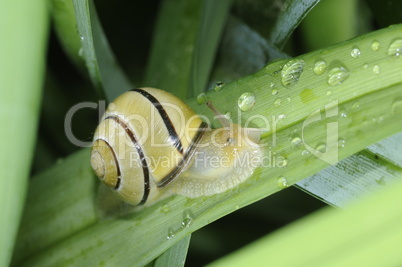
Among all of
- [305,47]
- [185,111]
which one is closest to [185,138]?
[185,111]

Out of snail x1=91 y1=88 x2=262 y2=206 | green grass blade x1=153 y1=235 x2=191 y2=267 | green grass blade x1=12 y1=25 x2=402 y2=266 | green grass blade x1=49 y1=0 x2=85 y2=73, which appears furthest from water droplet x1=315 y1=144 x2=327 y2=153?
green grass blade x1=49 y1=0 x2=85 y2=73

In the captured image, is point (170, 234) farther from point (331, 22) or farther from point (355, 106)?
point (331, 22)

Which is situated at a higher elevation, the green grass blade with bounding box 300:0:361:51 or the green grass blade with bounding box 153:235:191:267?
the green grass blade with bounding box 300:0:361:51

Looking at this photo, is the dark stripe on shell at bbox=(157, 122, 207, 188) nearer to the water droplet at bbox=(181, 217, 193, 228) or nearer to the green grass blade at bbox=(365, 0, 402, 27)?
the water droplet at bbox=(181, 217, 193, 228)

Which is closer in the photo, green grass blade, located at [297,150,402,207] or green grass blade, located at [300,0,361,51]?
green grass blade, located at [297,150,402,207]

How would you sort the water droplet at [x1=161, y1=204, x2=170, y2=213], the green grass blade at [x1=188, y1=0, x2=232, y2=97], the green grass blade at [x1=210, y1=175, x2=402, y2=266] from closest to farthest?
the green grass blade at [x1=210, y1=175, x2=402, y2=266], the water droplet at [x1=161, y1=204, x2=170, y2=213], the green grass blade at [x1=188, y1=0, x2=232, y2=97]

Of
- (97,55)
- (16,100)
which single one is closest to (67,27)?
(97,55)

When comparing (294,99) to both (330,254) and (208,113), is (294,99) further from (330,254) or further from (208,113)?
(330,254)

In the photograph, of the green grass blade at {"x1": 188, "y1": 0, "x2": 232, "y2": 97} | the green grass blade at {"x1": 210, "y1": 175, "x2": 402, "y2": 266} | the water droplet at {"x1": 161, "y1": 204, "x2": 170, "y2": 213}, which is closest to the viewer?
the green grass blade at {"x1": 210, "y1": 175, "x2": 402, "y2": 266}
